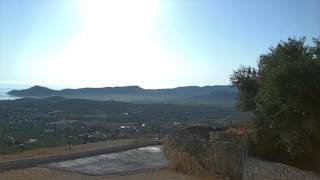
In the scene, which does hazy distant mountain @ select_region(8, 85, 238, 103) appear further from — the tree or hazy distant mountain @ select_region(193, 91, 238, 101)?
the tree

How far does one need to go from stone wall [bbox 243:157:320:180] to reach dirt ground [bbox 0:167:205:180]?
1.96 metres

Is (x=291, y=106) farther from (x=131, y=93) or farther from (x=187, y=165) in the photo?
(x=131, y=93)

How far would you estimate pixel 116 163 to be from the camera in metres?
22.4

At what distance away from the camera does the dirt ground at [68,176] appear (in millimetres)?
18359

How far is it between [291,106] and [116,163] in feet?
29.3

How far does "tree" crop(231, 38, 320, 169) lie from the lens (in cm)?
1599

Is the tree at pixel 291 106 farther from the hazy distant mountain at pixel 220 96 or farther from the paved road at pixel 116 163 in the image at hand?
the hazy distant mountain at pixel 220 96

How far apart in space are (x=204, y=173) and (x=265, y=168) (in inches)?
119

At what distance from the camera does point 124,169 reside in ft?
68.4

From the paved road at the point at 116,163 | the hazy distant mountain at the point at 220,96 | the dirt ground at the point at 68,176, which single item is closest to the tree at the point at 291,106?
the dirt ground at the point at 68,176

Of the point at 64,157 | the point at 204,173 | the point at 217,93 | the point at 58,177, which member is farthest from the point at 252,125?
the point at 217,93

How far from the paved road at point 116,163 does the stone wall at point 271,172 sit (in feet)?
15.8

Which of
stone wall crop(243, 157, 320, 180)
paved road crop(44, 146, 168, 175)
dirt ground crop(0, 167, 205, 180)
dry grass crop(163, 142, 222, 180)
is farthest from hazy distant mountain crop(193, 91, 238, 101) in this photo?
stone wall crop(243, 157, 320, 180)

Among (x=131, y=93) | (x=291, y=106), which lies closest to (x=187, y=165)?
(x=291, y=106)
